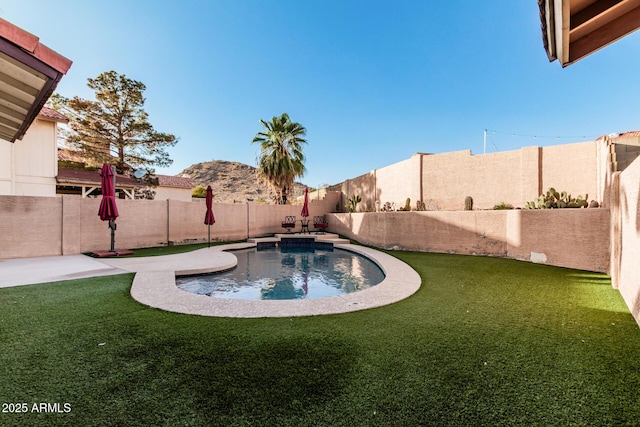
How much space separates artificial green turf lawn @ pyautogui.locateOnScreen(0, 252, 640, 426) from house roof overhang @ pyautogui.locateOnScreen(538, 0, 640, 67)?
114 inches

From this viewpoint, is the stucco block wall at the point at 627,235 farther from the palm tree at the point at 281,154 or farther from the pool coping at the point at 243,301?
the palm tree at the point at 281,154

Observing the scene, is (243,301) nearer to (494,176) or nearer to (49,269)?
(49,269)

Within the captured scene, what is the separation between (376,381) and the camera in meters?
2.11

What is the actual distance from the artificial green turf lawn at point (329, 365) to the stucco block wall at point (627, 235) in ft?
1.26

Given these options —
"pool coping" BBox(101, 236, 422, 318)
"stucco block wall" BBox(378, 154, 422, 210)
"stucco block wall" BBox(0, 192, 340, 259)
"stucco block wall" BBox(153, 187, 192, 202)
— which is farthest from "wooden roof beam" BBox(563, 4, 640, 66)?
"stucco block wall" BBox(153, 187, 192, 202)

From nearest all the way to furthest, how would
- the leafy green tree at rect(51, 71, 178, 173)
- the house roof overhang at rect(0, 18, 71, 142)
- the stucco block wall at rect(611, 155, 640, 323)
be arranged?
the house roof overhang at rect(0, 18, 71, 142), the stucco block wall at rect(611, 155, 640, 323), the leafy green tree at rect(51, 71, 178, 173)

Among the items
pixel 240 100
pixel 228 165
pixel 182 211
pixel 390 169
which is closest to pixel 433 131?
pixel 390 169

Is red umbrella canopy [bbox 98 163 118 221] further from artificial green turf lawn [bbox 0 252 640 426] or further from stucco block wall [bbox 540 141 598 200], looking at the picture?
stucco block wall [bbox 540 141 598 200]

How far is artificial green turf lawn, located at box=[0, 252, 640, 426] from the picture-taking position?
5.81 ft

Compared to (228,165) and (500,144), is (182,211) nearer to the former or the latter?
(500,144)

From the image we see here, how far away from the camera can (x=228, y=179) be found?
44.7 m

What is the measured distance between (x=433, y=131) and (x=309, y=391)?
57.7ft

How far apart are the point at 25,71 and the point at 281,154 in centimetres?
1550

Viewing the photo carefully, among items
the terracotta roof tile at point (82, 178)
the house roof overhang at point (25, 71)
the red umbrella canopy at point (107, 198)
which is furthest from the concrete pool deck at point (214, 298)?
the terracotta roof tile at point (82, 178)
